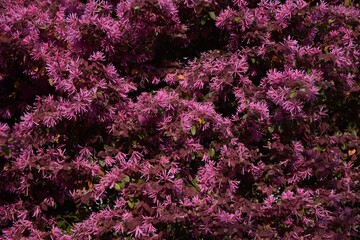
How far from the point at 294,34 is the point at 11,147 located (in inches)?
75.7

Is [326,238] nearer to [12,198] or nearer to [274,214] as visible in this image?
[274,214]

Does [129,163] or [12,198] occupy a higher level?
[129,163]

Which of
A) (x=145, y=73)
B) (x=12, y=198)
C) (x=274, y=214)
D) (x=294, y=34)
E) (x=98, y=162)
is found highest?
(x=294, y=34)

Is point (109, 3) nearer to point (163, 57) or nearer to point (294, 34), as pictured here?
point (163, 57)

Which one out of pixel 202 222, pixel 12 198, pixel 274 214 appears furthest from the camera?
pixel 12 198

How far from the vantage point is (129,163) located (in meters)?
2.97

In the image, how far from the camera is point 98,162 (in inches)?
123

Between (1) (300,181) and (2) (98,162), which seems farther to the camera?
(1) (300,181)

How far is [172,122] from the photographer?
9.81ft

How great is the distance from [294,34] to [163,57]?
885mm

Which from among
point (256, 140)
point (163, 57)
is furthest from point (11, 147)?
point (256, 140)

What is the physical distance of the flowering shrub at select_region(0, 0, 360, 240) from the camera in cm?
295

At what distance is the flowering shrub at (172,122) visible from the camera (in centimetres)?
295

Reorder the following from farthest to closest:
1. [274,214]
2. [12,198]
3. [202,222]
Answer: [12,198] < [274,214] < [202,222]
